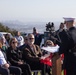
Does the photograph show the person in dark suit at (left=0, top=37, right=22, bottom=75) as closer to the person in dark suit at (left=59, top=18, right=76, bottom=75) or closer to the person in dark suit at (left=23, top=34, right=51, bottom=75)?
the person in dark suit at (left=23, top=34, right=51, bottom=75)

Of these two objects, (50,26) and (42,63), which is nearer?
(42,63)

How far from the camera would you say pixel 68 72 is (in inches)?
253

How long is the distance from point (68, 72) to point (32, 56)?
119 inches

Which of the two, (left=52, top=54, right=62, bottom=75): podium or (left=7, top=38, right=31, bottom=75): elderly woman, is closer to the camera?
(left=52, top=54, right=62, bottom=75): podium

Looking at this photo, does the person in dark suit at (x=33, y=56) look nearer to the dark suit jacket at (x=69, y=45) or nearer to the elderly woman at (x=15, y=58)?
the elderly woman at (x=15, y=58)

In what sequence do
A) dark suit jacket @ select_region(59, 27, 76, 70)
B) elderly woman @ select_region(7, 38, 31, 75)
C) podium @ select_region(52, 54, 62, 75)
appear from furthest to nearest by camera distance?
1. elderly woman @ select_region(7, 38, 31, 75)
2. podium @ select_region(52, 54, 62, 75)
3. dark suit jacket @ select_region(59, 27, 76, 70)

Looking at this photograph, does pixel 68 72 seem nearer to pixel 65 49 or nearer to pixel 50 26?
pixel 65 49

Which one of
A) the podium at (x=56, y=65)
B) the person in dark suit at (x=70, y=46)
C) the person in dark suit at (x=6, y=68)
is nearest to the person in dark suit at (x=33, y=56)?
the person in dark suit at (x=6, y=68)

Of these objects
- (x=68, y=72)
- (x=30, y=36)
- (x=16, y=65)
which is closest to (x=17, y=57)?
(x=16, y=65)

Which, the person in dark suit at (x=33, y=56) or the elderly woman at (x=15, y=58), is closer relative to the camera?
the elderly woman at (x=15, y=58)

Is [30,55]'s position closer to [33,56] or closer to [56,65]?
[33,56]

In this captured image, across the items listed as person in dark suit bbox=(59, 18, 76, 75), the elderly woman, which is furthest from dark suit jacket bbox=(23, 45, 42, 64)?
person in dark suit bbox=(59, 18, 76, 75)

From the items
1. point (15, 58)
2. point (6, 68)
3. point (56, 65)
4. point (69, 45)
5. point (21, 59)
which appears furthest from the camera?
point (21, 59)

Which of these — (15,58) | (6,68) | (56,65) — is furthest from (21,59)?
(56,65)
